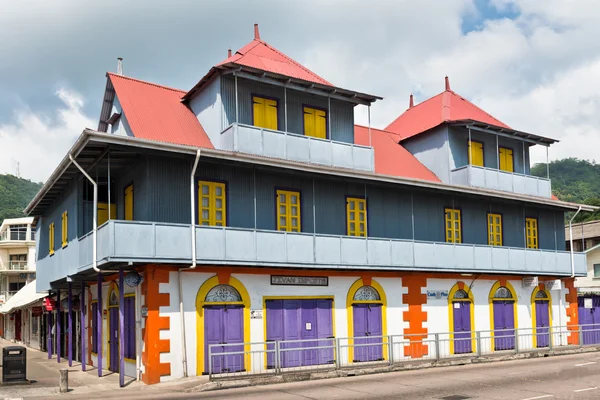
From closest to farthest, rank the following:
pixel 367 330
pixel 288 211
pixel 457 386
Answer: pixel 457 386 < pixel 288 211 < pixel 367 330

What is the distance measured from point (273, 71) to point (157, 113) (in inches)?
175

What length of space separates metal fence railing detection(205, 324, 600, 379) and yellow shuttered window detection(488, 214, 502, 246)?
3.88 metres

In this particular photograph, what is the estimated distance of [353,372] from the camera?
827 inches

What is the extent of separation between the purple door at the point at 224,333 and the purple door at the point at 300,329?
3.60ft

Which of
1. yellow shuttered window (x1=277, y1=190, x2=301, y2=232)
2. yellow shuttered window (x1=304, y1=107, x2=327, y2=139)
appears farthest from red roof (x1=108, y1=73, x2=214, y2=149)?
yellow shuttered window (x1=304, y1=107, x2=327, y2=139)

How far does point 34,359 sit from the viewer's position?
105ft

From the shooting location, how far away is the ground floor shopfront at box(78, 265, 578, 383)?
20203 millimetres

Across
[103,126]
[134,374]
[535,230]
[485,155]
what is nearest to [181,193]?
[134,374]

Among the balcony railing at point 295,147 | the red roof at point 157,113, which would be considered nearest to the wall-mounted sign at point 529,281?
the balcony railing at point 295,147

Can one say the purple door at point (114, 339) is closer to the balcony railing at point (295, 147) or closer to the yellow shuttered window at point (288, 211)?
the yellow shuttered window at point (288, 211)

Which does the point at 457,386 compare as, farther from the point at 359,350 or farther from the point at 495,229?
the point at 495,229

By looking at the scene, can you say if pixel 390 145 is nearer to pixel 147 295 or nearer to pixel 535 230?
pixel 535 230

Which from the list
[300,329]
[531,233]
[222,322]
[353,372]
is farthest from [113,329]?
[531,233]

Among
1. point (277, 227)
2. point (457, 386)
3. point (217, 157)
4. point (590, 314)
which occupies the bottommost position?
point (457, 386)
